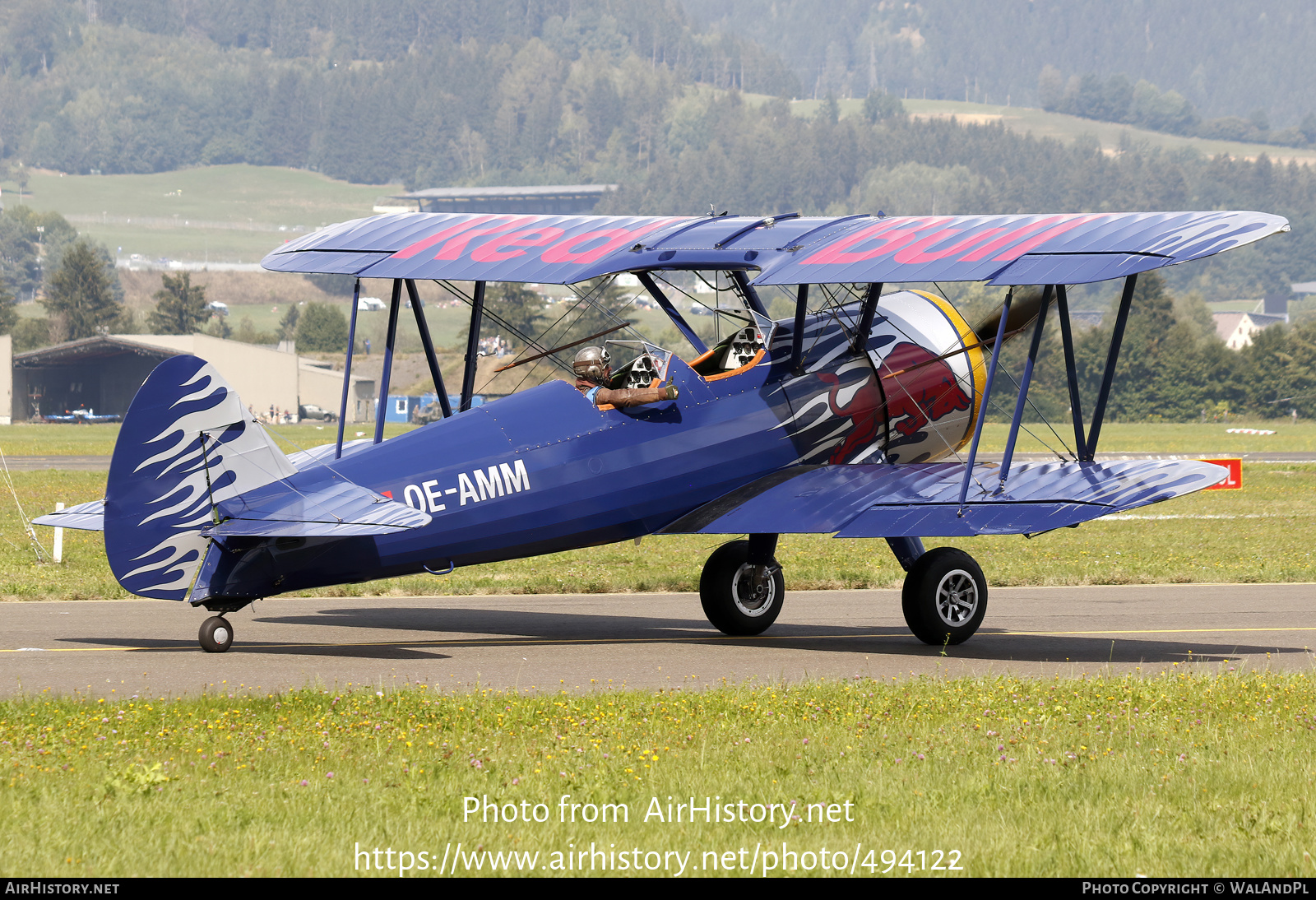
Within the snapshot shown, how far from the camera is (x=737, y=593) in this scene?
15547 millimetres

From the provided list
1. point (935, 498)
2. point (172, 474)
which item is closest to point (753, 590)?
point (935, 498)

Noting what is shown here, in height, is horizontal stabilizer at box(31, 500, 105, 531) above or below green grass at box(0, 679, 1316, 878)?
above

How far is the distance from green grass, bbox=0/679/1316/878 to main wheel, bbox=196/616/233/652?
2.39 m

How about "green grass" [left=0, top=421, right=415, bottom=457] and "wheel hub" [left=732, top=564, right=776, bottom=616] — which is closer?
"wheel hub" [left=732, top=564, right=776, bottom=616]

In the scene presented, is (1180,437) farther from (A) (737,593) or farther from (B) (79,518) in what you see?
(B) (79,518)

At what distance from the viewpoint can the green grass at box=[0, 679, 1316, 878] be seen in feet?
23.2

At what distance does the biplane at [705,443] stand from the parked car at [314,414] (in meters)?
96.6

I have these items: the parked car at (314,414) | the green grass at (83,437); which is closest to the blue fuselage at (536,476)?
the green grass at (83,437)

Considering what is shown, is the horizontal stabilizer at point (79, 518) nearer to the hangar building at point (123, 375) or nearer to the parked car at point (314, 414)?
the hangar building at point (123, 375)

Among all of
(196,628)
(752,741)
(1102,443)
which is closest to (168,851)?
(752,741)

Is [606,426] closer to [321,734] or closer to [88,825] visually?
[321,734]

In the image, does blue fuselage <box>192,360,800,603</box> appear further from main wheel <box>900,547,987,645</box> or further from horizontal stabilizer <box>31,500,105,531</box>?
main wheel <box>900,547,987,645</box>

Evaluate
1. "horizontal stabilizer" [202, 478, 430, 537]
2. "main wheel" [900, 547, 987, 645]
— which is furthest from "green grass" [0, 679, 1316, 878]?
"main wheel" [900, 547, 987, 645]

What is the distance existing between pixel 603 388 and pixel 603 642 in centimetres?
257
